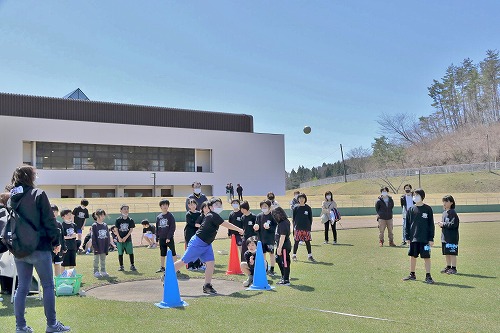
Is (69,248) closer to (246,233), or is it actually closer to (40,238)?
(246,233)

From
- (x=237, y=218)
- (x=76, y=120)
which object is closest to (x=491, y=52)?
(x=76, y=120)

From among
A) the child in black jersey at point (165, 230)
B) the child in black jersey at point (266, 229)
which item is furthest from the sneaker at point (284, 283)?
the child in black jersey at point (165, 230)

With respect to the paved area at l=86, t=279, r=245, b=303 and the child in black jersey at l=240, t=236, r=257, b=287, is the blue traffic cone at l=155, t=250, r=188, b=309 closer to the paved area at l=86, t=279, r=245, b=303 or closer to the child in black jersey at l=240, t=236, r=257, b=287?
the paved area at l=86, t=279, r=245, b=303

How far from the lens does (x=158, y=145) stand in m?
67.8

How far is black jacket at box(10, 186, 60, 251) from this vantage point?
6.25m

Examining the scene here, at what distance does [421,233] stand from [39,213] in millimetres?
7420

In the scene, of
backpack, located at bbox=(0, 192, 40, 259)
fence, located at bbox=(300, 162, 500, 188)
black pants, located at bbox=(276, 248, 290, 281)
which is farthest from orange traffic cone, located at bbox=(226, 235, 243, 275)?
fence, located at bbox=(300, 162, 500, 188)

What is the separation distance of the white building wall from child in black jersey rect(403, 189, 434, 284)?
5499 centimetres

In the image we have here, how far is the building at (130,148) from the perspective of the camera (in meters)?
60.6

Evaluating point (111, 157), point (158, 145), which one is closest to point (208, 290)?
point (111, 157)

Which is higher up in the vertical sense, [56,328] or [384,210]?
[384,210]

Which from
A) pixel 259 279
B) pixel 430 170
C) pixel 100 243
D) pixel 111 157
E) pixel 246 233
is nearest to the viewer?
pixel 259 279

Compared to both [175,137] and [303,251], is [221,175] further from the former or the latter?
[303,251]

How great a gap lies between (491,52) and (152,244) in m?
99.8
